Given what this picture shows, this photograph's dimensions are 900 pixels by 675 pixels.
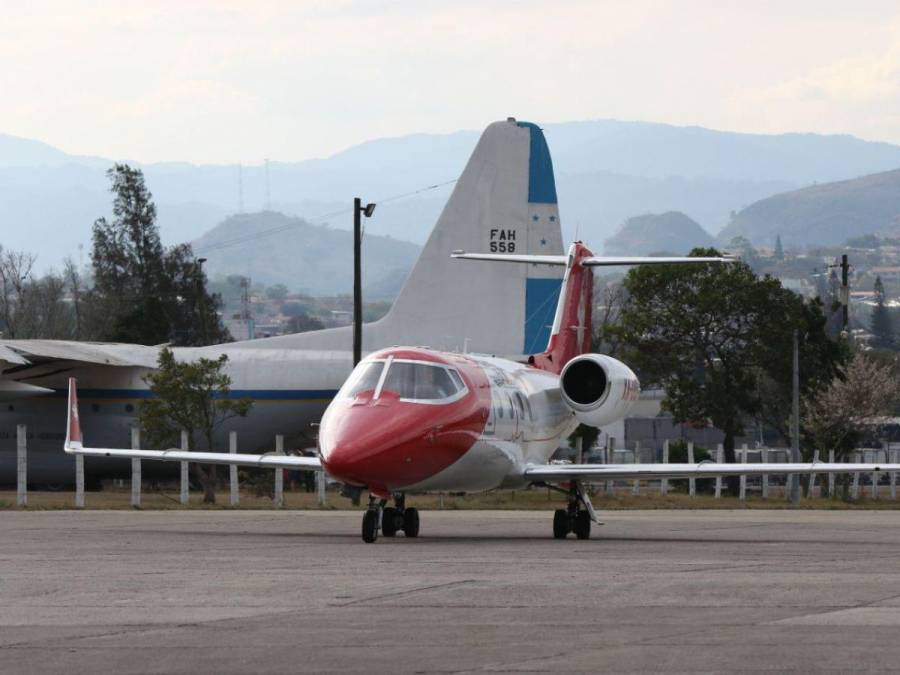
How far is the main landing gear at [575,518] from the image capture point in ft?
82.3

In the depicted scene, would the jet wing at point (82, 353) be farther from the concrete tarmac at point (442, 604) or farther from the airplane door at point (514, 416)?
the concrete tarmac at point (442, 604)

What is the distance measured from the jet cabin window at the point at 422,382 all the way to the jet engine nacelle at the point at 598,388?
322cm

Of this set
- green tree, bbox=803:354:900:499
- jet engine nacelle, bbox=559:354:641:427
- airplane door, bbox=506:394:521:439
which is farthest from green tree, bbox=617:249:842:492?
airplane door, bbox=506:394:521:439

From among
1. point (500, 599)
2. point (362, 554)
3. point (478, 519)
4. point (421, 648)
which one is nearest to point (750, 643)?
point (421, 648)

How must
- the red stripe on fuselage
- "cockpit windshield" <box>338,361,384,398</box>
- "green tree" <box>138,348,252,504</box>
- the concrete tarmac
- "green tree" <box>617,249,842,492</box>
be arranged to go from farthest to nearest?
"green tree" <box>617,249,842,492</box>, "green tree" <box>138,348,252,504</box>, "cockpit windshield" <box>338,361,384,398</box>, the red stripe on fuselage, the concrete tarmac

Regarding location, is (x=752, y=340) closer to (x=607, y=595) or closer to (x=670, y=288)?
(x=670, y=288)

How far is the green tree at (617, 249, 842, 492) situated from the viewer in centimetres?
6234

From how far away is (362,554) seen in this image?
1970 centimetres

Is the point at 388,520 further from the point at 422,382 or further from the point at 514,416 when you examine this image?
the point at 514,416

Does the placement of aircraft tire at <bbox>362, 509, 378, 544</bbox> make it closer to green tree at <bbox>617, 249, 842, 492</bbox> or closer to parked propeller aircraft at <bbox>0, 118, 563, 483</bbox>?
parked propeller aircraft at <bbox>0, 118, 563, 483</bbox>

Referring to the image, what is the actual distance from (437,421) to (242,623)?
1056 cm

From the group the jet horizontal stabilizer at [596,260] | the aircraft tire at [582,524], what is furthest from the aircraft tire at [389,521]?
the jet horizontal stabilizer at [596,260]

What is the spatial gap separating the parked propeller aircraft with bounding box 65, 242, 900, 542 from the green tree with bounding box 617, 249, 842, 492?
3430 cm

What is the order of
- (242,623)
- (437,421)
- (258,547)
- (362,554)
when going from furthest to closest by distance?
(437,421) → (258,547) → (362,554) → (242,623)
